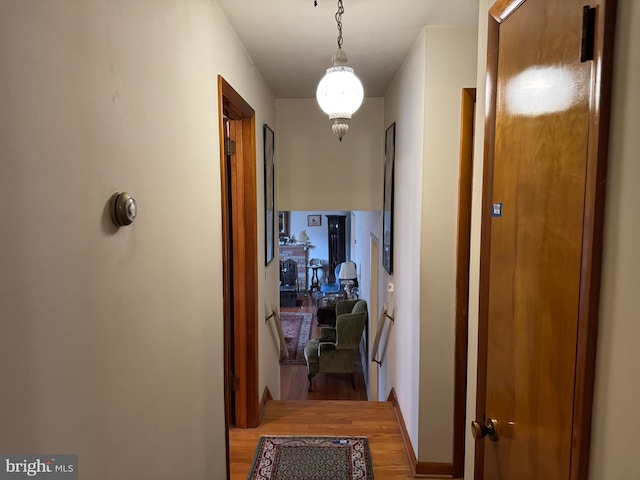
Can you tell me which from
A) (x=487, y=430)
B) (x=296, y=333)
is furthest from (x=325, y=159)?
(x=296, y=333)

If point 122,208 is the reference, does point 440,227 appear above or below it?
below

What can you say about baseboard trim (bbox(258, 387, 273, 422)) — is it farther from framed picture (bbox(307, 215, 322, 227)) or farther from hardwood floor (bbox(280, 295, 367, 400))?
framed picture (bbox(307, 215, 322, 227))

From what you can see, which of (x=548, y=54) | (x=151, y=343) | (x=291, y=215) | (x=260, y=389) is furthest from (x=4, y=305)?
(x=291, y=215)

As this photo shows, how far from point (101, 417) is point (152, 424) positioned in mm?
306

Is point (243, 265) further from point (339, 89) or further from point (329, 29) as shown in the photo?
point (329, 29)

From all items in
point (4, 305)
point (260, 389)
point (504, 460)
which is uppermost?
point (4, 305)

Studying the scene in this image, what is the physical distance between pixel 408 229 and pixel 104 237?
207 cm

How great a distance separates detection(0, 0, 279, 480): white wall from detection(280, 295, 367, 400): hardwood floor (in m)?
4.23

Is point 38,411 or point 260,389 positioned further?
point 260,389

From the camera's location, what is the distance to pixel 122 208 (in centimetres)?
103

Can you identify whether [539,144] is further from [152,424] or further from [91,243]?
[152,424]

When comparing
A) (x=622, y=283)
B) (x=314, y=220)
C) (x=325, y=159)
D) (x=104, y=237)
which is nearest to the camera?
(x=622, y=283)

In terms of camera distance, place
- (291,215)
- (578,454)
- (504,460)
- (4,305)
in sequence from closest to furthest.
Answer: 1. (4,305)
2. (578,454)
3. (504,460)
4. (291,215)

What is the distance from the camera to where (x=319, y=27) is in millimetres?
2256
